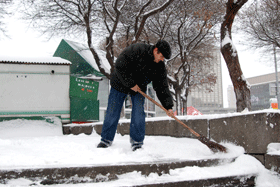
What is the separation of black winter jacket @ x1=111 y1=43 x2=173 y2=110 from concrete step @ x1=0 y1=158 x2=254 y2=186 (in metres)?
1.12

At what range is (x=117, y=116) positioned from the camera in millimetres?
3225

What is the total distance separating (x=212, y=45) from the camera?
17.8 metres

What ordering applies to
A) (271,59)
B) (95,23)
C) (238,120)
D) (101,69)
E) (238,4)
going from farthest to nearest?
(271,59) → (95,23) → (101,69) → (238,4) → (238,120)

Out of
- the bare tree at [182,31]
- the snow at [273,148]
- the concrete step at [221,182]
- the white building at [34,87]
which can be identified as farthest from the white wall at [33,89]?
the bare tree at [182,31]

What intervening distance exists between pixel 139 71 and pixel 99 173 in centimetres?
150

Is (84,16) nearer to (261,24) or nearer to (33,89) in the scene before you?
(33,89)

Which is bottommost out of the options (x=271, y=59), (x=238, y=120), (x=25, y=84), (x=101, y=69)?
(x=238, y=120)

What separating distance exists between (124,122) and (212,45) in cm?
1436

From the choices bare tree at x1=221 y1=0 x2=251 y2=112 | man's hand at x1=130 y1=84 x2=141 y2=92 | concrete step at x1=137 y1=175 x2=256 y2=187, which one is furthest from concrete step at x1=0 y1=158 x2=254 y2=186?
bare tree at x1=221 y1=0 x2=251 y2=112

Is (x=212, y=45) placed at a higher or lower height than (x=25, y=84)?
higher

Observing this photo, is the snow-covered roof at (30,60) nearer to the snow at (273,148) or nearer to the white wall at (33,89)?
the white wall at (33,89)

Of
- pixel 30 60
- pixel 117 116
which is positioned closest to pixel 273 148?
pixel 117 116

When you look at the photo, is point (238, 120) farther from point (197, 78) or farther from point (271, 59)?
point (271, 59)

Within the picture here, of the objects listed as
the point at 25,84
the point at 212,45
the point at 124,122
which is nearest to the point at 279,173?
the point at 124,122
